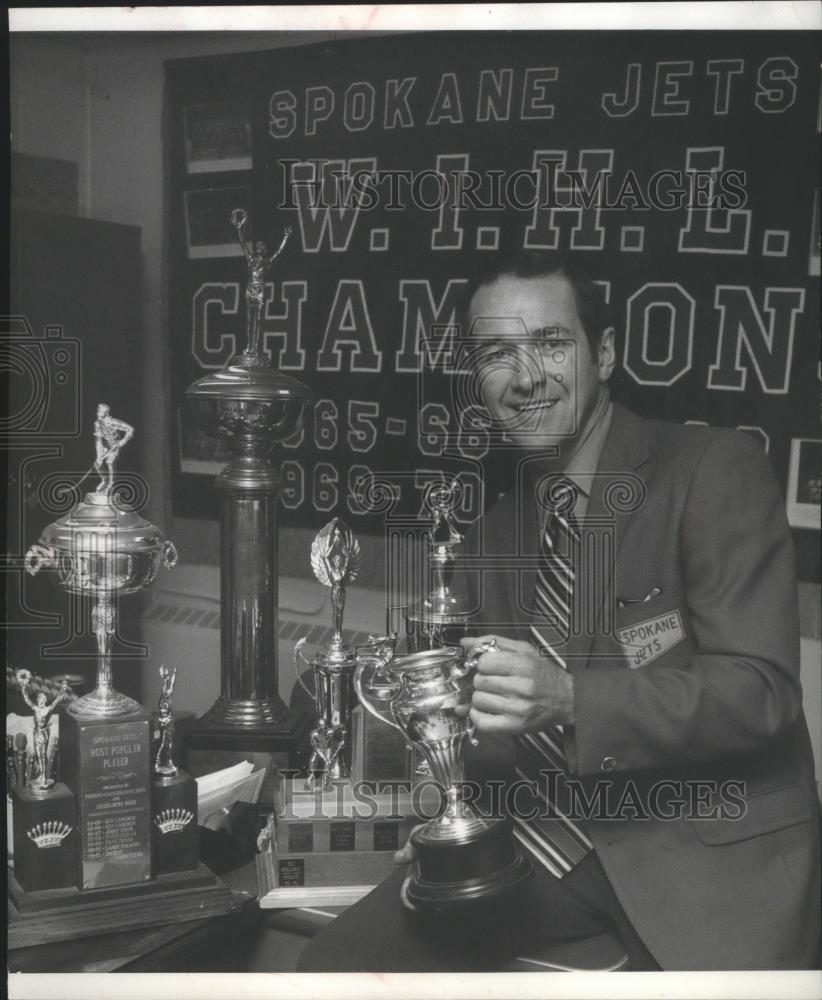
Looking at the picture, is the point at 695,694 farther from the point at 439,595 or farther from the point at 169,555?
the point at 169,555

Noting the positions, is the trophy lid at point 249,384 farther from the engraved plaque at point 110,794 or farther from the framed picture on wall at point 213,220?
the engraved plaque at point 110,794

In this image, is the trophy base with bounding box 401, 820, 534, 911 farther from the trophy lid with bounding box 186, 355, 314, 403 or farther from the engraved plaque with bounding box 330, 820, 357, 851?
the trophy lid with bounding box 186, 355, 314, 403

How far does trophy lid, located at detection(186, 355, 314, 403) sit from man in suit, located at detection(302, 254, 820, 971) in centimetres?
28

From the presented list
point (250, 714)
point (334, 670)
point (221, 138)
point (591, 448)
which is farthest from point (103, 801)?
point (221, 138)

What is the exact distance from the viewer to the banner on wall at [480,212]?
130 cm

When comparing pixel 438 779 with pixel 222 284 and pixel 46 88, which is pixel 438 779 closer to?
pixel 222 284

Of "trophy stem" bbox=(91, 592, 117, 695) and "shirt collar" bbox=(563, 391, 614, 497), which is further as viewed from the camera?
"shirt collar" bbox=(563, 391, 614, 497)

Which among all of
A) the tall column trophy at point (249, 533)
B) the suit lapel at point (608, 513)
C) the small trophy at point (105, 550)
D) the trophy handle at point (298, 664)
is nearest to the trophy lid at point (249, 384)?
the tall column trophy at point (249, 533)

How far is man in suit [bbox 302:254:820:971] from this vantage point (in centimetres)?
124

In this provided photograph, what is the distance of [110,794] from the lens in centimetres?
122

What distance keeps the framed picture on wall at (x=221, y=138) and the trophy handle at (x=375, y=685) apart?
2.46 feet

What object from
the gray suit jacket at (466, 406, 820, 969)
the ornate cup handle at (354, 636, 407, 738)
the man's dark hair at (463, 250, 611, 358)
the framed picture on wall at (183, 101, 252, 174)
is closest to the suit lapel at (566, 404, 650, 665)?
the gray suit jacket at (466, 406, 820, 969)

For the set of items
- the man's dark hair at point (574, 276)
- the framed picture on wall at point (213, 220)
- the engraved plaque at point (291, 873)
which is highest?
the framed picture on wall at point (213, 220)

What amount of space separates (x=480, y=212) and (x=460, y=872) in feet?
3.06
